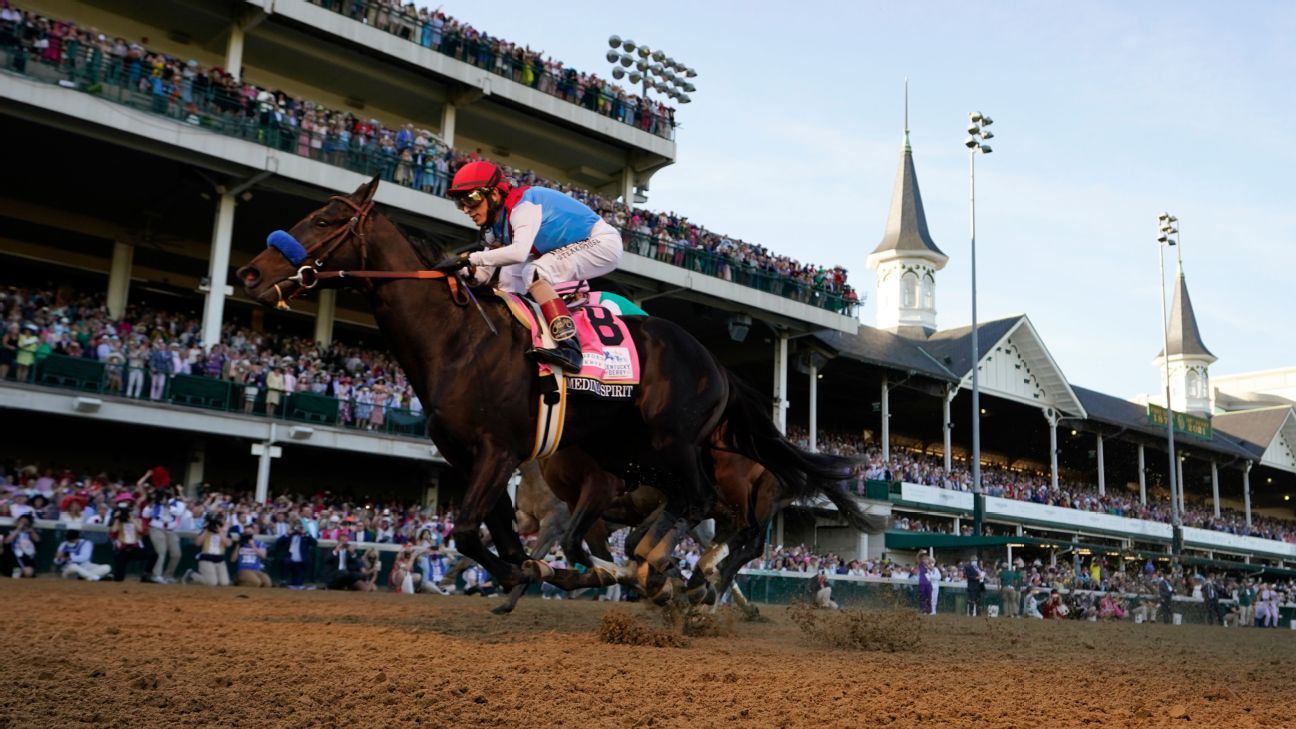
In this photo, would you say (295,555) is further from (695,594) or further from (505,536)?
(505,536)

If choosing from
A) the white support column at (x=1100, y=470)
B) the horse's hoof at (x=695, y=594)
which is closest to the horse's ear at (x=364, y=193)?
the horse's hoof at (x=695, y=594)

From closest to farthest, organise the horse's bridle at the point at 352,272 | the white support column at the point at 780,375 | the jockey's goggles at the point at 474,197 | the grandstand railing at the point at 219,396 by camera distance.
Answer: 1. the horse's bridle at the point at 352,272
2. the jockey's goggles at the point at 474,197
3. the grandstand railing at the point at 219,396
4. the white support column at the point at 780,375

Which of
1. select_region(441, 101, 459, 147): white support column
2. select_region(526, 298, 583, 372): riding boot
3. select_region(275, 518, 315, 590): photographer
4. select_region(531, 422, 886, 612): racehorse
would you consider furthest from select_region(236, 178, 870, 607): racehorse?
select_region(441, 101, 459, 147): white support column

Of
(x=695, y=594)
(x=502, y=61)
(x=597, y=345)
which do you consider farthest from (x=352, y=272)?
(x=502, y=61)

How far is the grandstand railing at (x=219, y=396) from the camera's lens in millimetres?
18828

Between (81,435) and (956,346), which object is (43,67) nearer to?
(81,435)

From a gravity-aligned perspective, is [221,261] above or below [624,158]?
below

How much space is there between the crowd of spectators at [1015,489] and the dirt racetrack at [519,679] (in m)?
20.7

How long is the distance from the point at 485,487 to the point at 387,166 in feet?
61.2

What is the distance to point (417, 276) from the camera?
690 cm

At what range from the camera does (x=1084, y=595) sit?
28.9 m

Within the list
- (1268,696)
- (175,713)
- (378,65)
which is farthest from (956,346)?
(175,713)

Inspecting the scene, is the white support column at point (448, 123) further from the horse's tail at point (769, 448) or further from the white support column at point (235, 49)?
the horse's tail at point (769, 448)

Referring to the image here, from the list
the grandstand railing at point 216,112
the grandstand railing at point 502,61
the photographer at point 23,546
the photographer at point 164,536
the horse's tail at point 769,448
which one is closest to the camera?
the horse's tail at point 769,448
